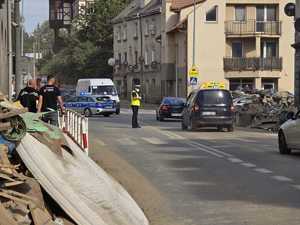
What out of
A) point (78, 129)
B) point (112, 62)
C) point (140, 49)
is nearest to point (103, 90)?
point (140, 49)

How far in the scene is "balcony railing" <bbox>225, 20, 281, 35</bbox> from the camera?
65.9 meters

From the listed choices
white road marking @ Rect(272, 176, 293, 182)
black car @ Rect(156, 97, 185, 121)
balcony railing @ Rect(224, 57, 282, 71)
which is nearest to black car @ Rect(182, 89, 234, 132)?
black car @ Rect(156, 97, 185, 121)

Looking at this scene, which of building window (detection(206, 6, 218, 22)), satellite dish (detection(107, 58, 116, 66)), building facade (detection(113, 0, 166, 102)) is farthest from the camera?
satellite dish (detection(107, 58, 116, 66))

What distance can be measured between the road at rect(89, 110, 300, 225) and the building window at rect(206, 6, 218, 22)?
41.9m

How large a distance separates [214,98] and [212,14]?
1467 inches

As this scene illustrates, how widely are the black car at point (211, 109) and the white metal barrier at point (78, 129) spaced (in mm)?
11518

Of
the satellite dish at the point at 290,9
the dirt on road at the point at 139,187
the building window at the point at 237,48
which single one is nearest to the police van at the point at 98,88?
the building window at the point at 237,48

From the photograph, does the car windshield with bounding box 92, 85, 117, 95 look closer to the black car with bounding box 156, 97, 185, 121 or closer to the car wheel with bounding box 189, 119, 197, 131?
the black car with bounding box 156, 97, 185, 121

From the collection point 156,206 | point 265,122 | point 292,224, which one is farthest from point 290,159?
point 265,122

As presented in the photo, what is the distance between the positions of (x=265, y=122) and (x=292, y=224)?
994 inches

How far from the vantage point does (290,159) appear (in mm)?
18516

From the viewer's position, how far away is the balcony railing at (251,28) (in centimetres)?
6594

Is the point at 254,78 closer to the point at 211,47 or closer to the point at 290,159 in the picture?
the point at 211,47

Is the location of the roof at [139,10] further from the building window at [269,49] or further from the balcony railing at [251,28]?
the building window at [269,49]
